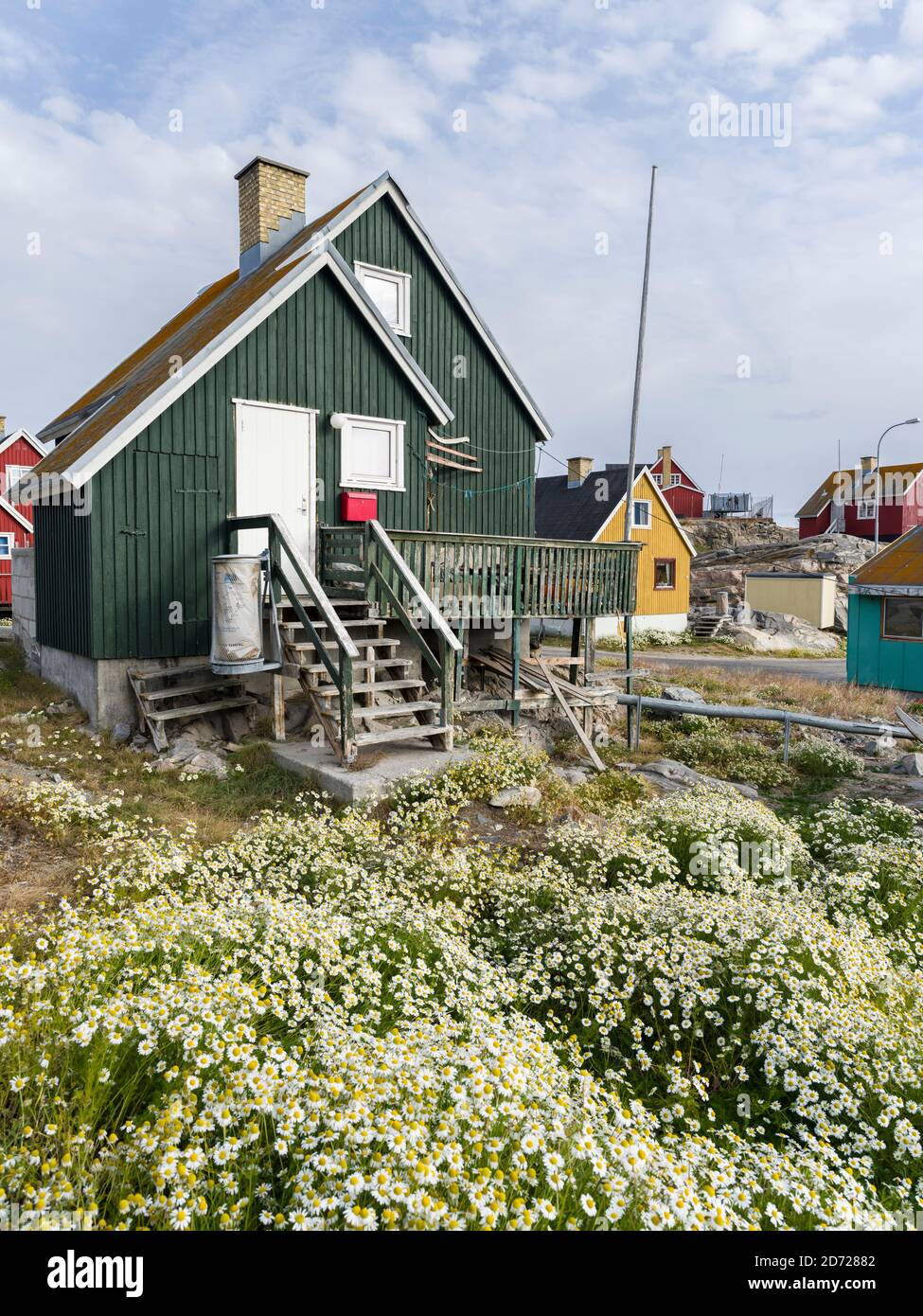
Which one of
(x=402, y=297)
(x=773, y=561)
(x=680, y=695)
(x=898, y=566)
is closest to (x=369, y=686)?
(x=402, y=297)

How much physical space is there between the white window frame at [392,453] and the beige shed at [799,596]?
101 feet

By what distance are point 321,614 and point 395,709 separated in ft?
5.46

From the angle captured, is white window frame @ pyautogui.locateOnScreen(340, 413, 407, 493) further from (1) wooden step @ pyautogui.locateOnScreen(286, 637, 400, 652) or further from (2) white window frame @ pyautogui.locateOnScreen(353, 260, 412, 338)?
(1) wooden step @ pyautogui.locateOnScreen(286, 637, 400, 652)

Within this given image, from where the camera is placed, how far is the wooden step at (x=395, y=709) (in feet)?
30.6

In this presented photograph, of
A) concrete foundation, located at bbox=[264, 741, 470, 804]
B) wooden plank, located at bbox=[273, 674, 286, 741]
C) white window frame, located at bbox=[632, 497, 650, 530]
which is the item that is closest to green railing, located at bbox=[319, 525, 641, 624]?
wooden plank, located at bbox=[273, 674, 286, 741]

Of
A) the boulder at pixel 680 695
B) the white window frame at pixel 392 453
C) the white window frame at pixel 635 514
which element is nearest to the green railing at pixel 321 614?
the white window frame at pixel 392 453

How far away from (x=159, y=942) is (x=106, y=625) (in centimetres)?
735

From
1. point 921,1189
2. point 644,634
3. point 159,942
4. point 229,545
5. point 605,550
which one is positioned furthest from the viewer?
point 644,634

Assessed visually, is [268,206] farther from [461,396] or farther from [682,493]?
[682,493]

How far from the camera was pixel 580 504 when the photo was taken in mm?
35438

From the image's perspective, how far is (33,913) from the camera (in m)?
5.53

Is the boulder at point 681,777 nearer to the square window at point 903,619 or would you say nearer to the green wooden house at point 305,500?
the green wooden house at point 305,500
